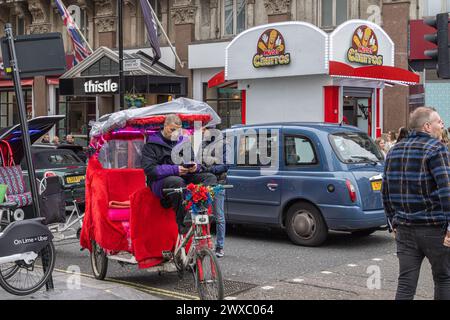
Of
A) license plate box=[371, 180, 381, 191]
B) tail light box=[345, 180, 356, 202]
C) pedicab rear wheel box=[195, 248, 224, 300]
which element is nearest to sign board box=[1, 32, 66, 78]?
pedicab rear wheel box=[195, 248, 224, 300]

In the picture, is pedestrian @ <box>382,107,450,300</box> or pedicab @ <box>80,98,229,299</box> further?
pedicab @ <box>80,98,229,299</box>

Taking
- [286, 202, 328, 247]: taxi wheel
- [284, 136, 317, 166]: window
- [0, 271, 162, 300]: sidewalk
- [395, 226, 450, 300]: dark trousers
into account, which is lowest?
[0, 271, 162, 300]: sidewalk

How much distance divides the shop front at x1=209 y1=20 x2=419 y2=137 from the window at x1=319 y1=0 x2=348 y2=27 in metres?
4.70

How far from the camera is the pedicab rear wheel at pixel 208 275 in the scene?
19.6 feet

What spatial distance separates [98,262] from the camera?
761 cm

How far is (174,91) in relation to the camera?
968 inches

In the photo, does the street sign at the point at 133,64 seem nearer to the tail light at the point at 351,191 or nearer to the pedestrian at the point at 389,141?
the pedestrian at the point at 389,141

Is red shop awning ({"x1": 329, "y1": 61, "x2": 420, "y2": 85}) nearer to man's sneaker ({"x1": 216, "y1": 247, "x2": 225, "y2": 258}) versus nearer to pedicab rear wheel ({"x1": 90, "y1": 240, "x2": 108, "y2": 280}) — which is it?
man's sneaker ({"x1": 216, "y1": 247, "x2": 225, "y2": 258})

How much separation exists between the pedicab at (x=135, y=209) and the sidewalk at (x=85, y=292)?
335mm

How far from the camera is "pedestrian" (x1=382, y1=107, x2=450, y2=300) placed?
16.1 feet

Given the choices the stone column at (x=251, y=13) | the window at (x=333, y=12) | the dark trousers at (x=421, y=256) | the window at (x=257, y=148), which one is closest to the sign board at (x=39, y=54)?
the dark trousers at (x=421, y=256)

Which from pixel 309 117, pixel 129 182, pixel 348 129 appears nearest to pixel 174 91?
pixel 309 117
